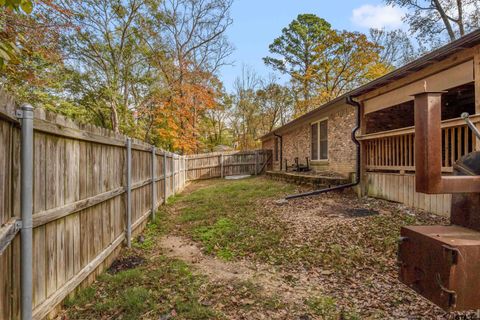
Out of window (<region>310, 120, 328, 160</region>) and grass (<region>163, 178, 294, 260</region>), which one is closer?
grass (<region>163, 178, 294, 260</region>)

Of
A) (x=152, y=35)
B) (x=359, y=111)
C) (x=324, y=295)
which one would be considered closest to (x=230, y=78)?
(x=152, y=35)

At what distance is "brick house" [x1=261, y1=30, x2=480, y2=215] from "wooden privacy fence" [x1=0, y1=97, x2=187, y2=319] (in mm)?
3237

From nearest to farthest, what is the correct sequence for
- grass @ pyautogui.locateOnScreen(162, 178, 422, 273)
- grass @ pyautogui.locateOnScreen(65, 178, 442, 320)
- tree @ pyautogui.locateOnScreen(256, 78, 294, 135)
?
grass @ pyautogui.locateOnScreen(65, 178, 442, 320), grass @ pyautogui.locateOnScreen(162, 178, 422, 273), tree @ pyautogui.locateOnScreen(256, 78, 294, 135)

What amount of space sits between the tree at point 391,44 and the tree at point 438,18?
20.7 feet

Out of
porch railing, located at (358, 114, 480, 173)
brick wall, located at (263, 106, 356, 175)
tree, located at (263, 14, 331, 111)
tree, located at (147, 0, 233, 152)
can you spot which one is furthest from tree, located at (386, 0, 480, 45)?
porch railing, located at (358, 114, 480, 173)

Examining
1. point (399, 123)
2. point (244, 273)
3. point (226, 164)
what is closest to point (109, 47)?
point (226, 164)

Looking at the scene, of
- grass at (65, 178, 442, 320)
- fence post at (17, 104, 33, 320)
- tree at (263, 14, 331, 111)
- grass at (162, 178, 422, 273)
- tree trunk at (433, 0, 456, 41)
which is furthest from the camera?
tree at (263, 14, 331, 111)

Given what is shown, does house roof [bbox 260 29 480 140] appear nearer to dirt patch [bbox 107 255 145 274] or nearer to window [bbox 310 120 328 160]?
window [bbox 310 120 328 160]

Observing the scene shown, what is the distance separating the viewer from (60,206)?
275 cm

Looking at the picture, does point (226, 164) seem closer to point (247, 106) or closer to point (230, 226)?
point (247, 106)

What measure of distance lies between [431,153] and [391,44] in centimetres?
2598

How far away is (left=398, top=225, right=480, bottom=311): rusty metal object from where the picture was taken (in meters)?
1.26

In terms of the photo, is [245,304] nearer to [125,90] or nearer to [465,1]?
[125,90]

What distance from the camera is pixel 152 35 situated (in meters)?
18.7
